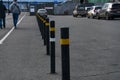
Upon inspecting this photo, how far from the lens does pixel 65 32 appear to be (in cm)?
784

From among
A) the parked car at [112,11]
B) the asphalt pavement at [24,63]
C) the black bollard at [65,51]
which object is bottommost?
the parked car at [112,11]

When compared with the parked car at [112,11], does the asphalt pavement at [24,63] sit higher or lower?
higher

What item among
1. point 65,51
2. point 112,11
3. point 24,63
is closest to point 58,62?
point 24,63

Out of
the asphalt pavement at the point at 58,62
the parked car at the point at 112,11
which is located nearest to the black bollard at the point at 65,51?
the asphalt pavement at the point at 58,62

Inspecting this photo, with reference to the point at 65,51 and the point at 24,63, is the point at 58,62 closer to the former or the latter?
the point at 24,63

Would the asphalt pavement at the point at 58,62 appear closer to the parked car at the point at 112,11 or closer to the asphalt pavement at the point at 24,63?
the asphalt pavement at the point at 24,63

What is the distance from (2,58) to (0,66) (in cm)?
164

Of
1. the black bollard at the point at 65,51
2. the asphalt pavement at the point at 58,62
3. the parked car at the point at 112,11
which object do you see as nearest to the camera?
the black bollard at the point at 65,51

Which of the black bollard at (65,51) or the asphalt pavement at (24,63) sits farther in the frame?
the asphalt pavement at (24,63)

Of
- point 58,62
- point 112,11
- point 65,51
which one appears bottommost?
point 112,11

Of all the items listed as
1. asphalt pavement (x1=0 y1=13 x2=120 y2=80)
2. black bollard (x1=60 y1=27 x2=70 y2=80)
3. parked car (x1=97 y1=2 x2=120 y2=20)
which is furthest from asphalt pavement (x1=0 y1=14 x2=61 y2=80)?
parked car (x1=97 y1=2 x2=120 y2=20)

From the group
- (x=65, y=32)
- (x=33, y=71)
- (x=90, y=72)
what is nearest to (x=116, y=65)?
(x=90, y=72)

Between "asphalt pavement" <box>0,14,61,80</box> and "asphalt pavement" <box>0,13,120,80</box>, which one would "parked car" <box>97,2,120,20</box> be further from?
"asphalt pavement" <box>0,14,61,80</box>

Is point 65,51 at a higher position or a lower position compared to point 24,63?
higher
